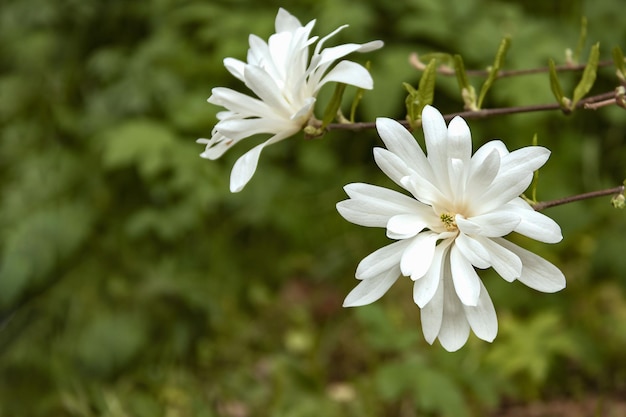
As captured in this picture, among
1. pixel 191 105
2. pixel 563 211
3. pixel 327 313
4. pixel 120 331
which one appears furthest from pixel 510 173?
pixel 327 313

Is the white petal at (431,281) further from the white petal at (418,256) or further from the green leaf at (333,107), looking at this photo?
the green leaf at (333,107)

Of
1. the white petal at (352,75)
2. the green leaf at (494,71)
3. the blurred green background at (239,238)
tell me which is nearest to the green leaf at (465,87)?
the green leaf at (494,71)

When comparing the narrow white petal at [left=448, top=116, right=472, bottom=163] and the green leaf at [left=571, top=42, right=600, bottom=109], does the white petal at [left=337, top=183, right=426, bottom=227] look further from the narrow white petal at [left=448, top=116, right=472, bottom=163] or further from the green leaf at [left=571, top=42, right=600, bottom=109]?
the green leaf at [left=571, top=42, right=600, bottom=109]

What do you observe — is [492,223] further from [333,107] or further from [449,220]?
[333,107]

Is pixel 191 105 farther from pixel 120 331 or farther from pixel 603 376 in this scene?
pixel 603 376

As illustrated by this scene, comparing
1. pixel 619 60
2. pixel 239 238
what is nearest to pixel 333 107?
pixel 619 60
